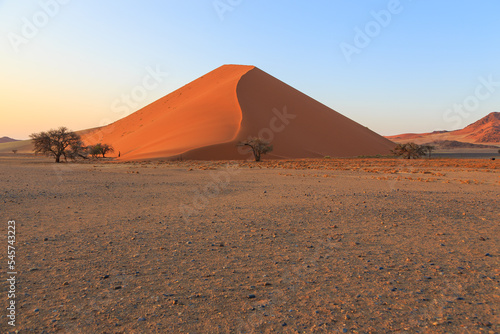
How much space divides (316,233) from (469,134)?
203 meters

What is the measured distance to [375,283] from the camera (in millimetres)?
4461

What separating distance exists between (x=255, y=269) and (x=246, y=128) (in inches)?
A: 1928

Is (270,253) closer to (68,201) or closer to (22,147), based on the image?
(68,201)

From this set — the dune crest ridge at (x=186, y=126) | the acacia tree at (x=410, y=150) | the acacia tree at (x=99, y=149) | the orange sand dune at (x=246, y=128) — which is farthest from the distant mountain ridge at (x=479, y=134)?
the acacia tree at (x=99, y=149)

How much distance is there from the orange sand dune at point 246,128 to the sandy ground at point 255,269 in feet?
120

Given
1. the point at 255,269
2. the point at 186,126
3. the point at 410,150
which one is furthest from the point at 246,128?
the point at 255,269

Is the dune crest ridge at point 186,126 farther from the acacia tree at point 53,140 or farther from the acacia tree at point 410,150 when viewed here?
the acacia tree at point 410,150

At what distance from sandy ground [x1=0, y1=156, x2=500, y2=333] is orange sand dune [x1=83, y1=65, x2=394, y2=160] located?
3659cm

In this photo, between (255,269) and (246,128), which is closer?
(255,269)

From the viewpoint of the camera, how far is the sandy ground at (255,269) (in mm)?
3541

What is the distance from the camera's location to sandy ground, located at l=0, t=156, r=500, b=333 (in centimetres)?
354

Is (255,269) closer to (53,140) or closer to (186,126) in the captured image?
(53,140)

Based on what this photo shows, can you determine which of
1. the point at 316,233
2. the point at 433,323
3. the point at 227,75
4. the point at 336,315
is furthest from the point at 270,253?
the point at 227,75

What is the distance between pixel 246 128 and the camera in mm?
53344
